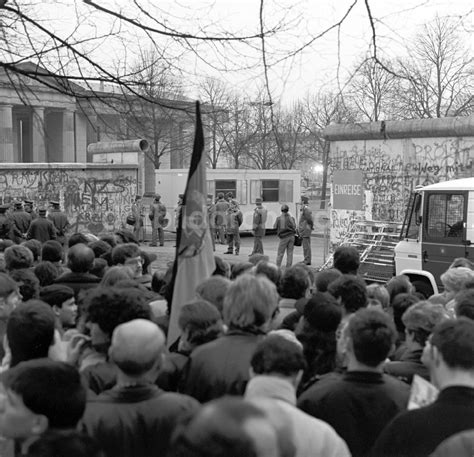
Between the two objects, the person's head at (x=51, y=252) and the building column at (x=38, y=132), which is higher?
the building column at (x=38, y=132)

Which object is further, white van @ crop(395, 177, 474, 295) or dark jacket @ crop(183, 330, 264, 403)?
white van @ crop(395, 177, 474, 295)

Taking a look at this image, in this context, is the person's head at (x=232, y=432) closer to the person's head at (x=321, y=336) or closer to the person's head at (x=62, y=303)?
the person's head at (x=321, y=336)

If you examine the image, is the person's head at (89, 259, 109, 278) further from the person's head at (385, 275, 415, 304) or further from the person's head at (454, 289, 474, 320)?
the person's head at (454, 289, 474, 320)

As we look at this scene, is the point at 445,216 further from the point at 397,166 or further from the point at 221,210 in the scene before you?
the point at 221,210

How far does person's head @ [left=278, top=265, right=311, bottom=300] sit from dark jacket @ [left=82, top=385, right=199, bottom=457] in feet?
9.25

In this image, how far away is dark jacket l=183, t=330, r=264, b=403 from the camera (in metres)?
4.05

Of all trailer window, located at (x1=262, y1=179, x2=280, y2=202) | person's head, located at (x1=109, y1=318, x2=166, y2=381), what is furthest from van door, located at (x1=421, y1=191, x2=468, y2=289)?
trailer window, located at (x1=262, y1=179, x2=280, y2=202)

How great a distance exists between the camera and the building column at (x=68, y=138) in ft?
161

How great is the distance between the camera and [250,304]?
170 inches

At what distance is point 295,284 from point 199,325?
1735 mm

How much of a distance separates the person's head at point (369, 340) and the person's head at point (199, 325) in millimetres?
993

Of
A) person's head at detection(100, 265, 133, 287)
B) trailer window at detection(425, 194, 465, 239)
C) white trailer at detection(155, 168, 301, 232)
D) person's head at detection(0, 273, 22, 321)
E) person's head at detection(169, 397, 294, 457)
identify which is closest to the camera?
person's head at detection(169, 397, 294, 457)

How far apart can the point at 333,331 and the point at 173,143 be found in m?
39.8

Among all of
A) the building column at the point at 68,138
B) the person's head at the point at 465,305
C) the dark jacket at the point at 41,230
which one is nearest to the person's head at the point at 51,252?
the person's head at the point at 465,305
